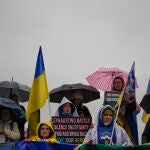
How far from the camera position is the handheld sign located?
35.4 feet

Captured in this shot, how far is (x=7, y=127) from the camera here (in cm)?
1128

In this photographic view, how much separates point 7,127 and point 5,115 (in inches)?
12.9

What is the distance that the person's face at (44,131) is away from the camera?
1073 cm

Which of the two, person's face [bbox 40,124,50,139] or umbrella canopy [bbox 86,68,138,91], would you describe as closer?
person's face [bbox 40,124,50,139]

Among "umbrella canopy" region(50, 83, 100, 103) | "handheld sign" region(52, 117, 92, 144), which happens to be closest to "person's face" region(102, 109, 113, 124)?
"handheld sign" region(52, 117, 92, 144)

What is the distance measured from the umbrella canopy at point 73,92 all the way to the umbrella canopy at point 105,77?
0.47 metres

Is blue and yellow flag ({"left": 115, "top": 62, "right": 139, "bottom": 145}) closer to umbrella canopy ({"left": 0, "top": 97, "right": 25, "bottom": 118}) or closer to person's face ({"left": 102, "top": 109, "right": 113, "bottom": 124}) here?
person's face ({"left": 102, "top": 109, "right": 113, "bottom": 124})

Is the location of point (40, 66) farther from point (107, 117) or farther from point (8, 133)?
point (107, 117)

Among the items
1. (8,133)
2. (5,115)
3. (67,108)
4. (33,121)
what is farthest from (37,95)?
(8,133)

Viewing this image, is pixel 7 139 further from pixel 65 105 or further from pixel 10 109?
pixel 65 105

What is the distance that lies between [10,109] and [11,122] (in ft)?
1.05

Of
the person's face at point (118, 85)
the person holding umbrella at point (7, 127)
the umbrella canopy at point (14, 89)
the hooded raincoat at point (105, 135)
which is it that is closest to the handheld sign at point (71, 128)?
the hooded raincoat at point (105, 135)

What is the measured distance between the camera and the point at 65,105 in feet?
38.5

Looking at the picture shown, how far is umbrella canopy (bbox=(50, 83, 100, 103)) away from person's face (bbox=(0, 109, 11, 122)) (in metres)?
2.38
